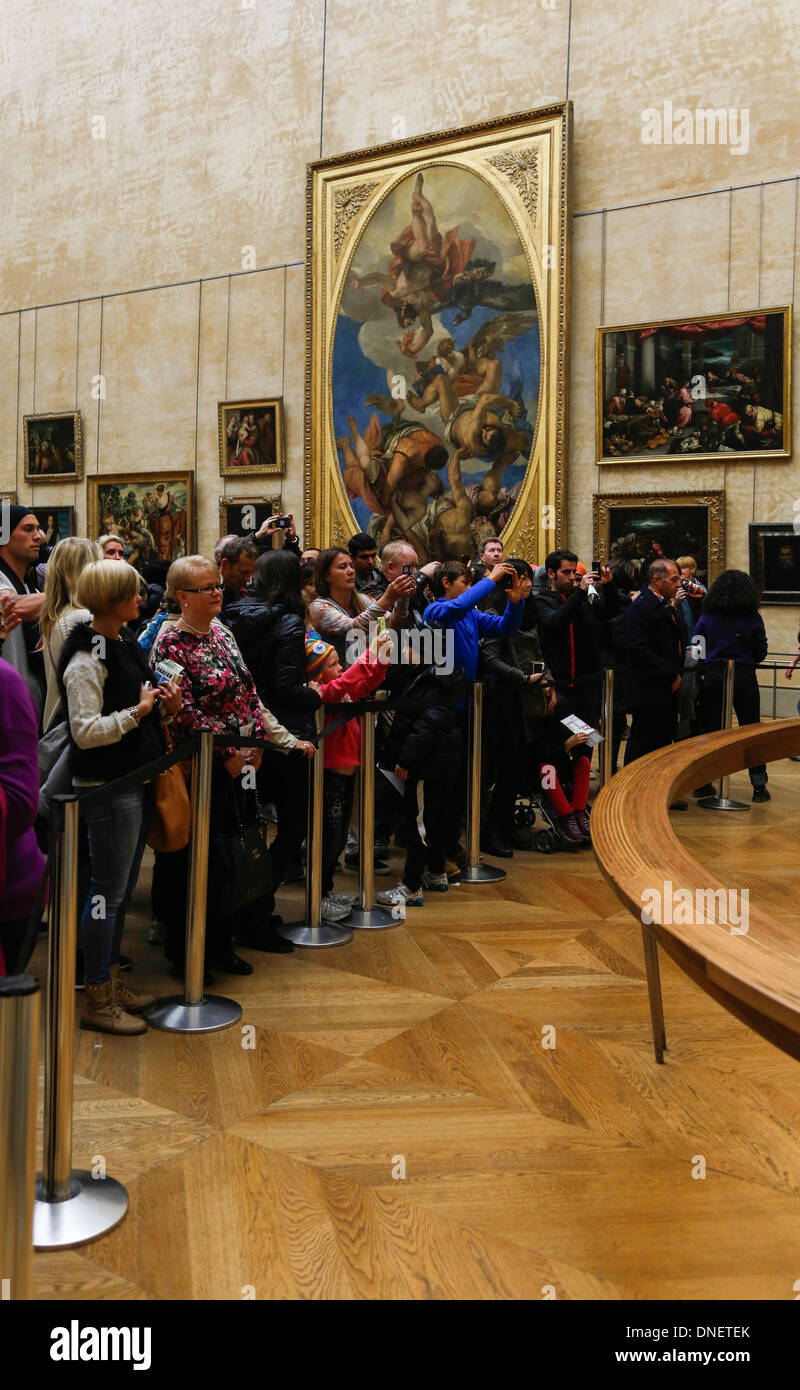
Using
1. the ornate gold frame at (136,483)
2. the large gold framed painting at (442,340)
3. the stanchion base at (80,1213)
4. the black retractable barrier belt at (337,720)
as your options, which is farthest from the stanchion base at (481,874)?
the ornate gold frame at (136,483)

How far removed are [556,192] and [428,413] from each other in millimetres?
2923

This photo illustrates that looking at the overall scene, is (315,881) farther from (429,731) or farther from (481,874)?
(481,874)

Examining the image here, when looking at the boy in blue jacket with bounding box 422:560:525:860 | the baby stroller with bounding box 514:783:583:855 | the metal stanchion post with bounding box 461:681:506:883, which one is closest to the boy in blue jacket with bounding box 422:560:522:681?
the boy in blue jacket with bounding box 422:560:525:860

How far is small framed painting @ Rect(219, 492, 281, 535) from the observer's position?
50.6 feet

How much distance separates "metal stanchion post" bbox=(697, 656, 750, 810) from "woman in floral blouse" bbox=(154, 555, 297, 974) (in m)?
4.81

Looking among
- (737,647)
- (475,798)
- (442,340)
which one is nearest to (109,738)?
(475,798)

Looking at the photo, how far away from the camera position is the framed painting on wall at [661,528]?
12195 millimetres

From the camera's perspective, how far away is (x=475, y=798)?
639 centimetres

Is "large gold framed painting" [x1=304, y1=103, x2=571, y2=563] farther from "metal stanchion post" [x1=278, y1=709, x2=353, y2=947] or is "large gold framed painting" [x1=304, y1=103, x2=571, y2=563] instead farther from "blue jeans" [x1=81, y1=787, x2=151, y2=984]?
"blue jeans" [x1=81, y1=787, x2=151, y2=984]

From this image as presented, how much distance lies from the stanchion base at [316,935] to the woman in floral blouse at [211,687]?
46cm

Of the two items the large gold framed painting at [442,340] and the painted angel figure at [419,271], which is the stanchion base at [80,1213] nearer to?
the large gold framed painting at [442,340]

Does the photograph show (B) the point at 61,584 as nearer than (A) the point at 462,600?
Yes

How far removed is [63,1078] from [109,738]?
1.30 meters

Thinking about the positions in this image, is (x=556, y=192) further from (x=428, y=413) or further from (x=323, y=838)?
(x=323, y=838)
